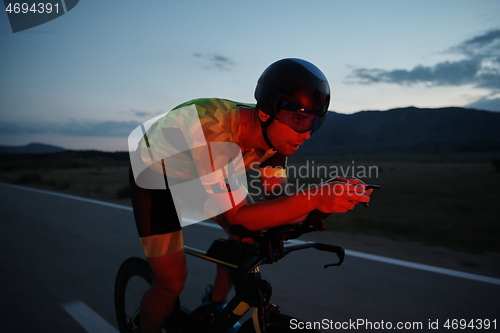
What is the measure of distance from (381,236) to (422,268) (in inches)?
69.8

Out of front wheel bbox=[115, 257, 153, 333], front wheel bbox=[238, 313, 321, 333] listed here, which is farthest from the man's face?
front wheel bbox=[115, 257, 153, 333]

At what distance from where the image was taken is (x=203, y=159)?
178cm

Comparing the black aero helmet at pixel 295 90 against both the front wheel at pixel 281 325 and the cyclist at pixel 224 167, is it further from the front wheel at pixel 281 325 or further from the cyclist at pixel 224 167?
the front wheel at pixel 281 325

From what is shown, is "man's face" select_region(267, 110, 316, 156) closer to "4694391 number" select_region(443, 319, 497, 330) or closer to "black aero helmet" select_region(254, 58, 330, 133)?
"black aero helmet" select_region(254, 58, 330, 133)

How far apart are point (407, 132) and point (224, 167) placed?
388 feet

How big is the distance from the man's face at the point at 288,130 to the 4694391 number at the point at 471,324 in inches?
77.2

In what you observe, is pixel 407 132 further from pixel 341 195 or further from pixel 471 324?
pixel 341 195

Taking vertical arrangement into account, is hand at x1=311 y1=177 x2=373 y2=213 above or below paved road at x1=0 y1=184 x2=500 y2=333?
above

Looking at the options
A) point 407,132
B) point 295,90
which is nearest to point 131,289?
point 295,90

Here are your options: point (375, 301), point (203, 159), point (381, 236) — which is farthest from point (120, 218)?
point (203, 159)

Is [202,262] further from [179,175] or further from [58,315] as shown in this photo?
[179,175]

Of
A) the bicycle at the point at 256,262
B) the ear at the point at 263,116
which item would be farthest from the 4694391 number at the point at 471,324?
the ear at the point at 263,116

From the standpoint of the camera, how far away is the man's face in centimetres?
194

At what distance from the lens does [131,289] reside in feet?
9.40
